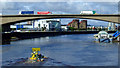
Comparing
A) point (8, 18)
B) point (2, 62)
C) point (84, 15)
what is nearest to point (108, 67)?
point (2, 62)

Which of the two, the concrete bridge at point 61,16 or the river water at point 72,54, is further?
the concrete bridge at point 61,16

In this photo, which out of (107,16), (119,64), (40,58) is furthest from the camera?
(107,16)

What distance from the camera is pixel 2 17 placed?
94.2 metres

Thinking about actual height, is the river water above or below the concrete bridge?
below

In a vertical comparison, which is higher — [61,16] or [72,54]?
[61,16]

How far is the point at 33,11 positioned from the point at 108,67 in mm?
73890

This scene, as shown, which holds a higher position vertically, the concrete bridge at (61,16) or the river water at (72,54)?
the concrete bridge at (61,16)

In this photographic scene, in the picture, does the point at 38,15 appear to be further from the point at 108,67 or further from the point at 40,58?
the point at 108,67

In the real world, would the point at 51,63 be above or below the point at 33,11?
below

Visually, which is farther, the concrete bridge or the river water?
the concrete bridge

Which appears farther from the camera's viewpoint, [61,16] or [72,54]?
[61,16]

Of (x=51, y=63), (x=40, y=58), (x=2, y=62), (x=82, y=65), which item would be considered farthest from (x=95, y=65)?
(x=2, y=62)

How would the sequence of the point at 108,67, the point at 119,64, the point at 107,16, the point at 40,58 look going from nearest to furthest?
1. the point at 108,67
2. the point at 119,64
3. the point at 40,58
4. the point at 107,16

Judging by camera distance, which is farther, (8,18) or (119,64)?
(8,18)
